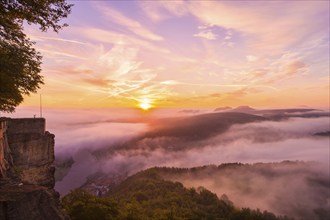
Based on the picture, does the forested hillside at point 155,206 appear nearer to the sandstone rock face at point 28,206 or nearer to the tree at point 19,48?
the tree at point 19,48

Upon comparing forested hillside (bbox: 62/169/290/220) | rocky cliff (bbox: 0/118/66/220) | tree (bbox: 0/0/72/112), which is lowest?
forested hillside (bbox: 62/169/290/220)

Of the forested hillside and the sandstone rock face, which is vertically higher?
the sandstone rock face

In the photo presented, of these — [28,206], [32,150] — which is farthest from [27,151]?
[28,206]

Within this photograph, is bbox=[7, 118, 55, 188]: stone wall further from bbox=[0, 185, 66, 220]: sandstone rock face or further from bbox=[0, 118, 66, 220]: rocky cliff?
bbox=[0, 185, 66, 220]: sandstone rock face

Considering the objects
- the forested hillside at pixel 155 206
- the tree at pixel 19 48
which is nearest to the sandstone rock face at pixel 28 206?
the tree at pixel 19 48

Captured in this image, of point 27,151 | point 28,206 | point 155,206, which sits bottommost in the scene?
point 155,206

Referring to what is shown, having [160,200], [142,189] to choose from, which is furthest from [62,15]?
[142,189]

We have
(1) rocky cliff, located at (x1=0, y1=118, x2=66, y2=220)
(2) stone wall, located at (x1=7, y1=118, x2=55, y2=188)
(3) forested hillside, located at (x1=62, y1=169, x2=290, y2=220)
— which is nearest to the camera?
(1) rocky cliff, located at (x1=0, y1=118, x2=66, y2=220)

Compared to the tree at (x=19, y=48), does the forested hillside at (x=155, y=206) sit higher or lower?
lower

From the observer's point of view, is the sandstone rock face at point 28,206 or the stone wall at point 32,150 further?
the stone wall at point 32,150

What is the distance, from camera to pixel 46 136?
28719 mm

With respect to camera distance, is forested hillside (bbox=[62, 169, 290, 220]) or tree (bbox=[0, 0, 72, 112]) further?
forested hillside (bbox=[62, 169, 290, 220])

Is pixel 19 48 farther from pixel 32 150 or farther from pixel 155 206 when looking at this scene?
pixel 155 206

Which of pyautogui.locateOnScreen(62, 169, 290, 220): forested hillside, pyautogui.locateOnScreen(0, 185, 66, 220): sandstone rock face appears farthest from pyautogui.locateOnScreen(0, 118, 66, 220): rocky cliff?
pyautogui.locateOnScreen(0, 185, 66, 220): sandstone rock face
